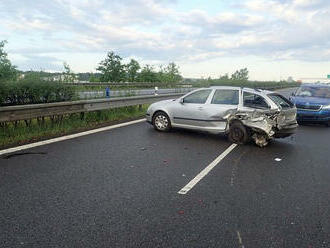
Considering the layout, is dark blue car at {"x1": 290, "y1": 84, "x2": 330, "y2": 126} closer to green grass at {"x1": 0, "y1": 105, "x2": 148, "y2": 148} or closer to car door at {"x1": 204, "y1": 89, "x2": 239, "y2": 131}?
car door at {"x1": 204, "y1": 89, "x2": 239, "y2": 131}

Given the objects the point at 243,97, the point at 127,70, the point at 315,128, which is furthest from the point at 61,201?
the point at 127,70

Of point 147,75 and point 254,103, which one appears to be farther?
point 147,75

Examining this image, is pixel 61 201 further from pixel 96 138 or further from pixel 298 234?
pixel 96 138

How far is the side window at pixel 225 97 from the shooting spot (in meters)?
7.49

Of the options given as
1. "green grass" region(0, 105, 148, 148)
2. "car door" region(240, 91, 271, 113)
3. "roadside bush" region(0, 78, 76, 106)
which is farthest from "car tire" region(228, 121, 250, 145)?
"roadside bush" region(0, 78, 76, 106)

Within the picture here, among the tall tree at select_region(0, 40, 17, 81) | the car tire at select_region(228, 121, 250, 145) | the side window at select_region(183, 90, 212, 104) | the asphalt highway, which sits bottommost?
the asphalt highway

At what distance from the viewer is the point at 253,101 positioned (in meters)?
7.26

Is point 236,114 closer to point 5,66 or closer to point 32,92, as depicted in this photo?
point 32,92

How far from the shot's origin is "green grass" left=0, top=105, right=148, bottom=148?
6.80m

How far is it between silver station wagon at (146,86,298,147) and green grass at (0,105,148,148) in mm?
2722

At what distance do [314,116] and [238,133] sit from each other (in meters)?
5.20

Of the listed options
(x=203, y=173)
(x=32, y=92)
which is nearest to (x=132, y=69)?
(x=32, y=92)

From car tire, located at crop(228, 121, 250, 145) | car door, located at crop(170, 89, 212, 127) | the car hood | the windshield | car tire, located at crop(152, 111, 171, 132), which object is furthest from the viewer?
the windshield

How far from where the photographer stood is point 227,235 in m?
2.98
